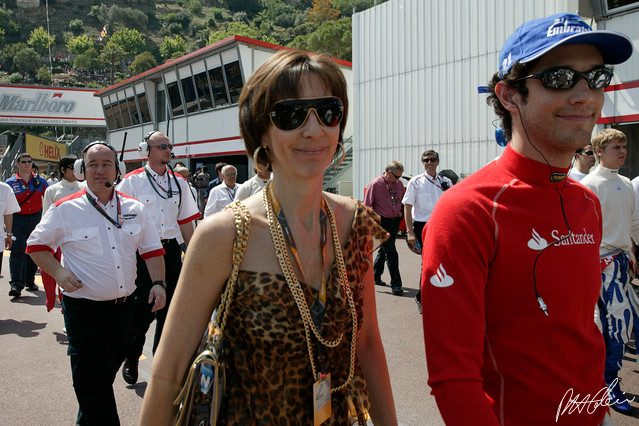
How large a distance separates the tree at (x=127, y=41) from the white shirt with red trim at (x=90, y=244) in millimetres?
114272

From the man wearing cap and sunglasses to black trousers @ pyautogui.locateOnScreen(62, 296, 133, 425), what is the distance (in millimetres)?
2495

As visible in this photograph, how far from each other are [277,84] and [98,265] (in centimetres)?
252

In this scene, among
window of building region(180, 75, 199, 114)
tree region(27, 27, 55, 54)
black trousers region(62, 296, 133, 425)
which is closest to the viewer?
black trousers region(62, 296, 133, 425)

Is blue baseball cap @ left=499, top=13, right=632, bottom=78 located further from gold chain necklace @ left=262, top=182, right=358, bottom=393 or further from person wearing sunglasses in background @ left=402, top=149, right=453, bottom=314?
person wearing sunglasses in background @ left=402, top=149, right=453, bottom=314

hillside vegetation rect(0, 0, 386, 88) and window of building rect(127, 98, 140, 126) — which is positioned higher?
hillside vegetation rect(0, 0, 386, 88)

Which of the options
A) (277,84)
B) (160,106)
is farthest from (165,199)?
(160,106)

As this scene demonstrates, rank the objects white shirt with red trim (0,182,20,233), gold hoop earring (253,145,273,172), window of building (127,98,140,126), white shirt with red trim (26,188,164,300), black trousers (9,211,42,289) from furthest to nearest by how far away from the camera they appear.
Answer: window of building (127,98,140,126) < black trousers (9,211,42,289) < white shirt with red trim (0,182,20,233) < white shirt with red trim (26,188,164,300) < gold hoop earring (253,145,273,172)

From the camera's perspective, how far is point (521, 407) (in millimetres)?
1532

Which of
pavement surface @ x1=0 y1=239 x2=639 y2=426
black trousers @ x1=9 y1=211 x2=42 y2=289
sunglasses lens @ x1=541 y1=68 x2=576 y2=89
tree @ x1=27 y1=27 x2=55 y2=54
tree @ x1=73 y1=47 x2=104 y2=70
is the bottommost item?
pavement surface @ x1=0 y1=239 x2=639 y2=426

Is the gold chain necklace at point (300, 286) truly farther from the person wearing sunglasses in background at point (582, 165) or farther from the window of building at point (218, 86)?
the window of building at point (218, 86)

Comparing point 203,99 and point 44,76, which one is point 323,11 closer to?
point 44,76

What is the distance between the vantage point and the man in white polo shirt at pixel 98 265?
126 inches

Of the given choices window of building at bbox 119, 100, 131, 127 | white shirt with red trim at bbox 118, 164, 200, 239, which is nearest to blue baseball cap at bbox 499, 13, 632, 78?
white shirt with red trim at bbox 118, 164, 200, 239

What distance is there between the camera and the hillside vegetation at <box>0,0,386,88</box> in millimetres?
97125
